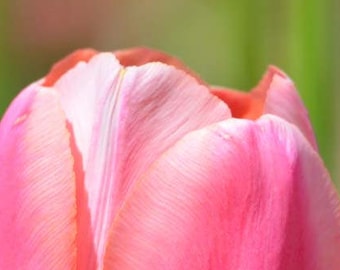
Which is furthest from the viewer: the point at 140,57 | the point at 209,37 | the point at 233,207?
the point at 209,37

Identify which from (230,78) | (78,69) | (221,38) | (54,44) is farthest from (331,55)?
(54,44)

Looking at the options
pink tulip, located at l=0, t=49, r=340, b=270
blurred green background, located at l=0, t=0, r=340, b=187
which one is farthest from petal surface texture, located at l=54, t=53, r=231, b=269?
blurred green background, located at l=0, t=0, r=340, b=187

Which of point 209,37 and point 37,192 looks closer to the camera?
point 37,192

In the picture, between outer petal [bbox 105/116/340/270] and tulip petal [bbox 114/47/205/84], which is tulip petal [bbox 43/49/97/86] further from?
outer petal [bbox 105/116/340/270]

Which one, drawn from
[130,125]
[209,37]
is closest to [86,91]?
[130,125]

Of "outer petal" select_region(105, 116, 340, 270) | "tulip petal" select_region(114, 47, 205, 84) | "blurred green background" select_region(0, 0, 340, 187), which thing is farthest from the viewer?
"blurred green background" select_region(0, 0, 340, 187)

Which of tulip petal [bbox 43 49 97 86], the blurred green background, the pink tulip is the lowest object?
the blurred green background

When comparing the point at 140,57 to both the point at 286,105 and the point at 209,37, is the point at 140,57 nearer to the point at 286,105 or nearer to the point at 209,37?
the point at 286,105
